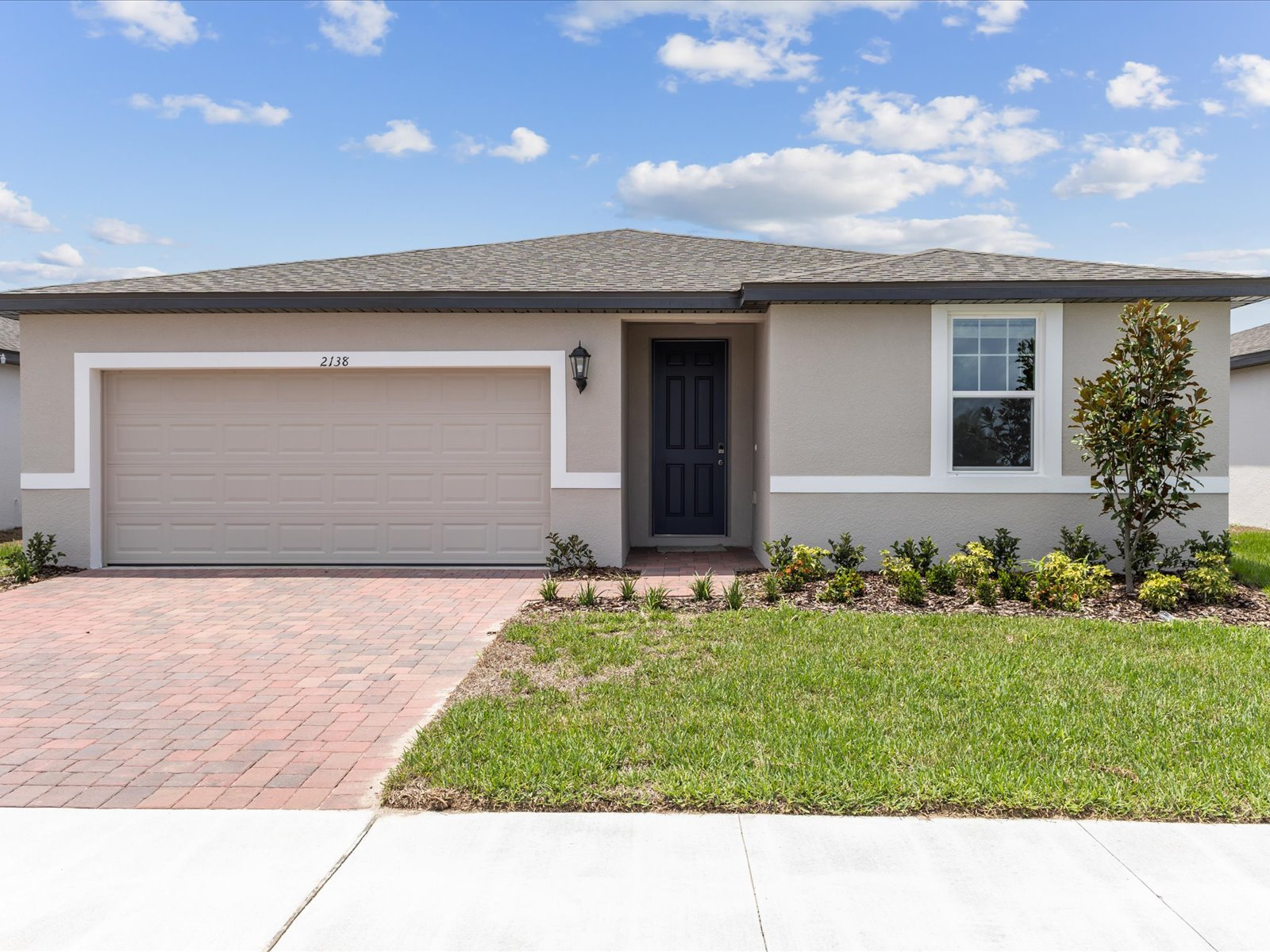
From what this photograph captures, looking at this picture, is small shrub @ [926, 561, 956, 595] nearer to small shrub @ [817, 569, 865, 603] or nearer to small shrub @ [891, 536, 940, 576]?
small shrub @ [891, 536, 940, 576]

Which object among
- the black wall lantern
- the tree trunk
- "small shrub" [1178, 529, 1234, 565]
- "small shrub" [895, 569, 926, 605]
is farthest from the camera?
the black wall lantern

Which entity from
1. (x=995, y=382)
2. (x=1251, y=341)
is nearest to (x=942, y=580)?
(x=995, y=382)

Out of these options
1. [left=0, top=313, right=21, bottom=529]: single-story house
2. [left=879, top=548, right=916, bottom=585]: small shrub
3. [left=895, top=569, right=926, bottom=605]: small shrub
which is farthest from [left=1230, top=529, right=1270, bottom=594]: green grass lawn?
[left=0, top=313, right=21, bottom=529]: single-story house

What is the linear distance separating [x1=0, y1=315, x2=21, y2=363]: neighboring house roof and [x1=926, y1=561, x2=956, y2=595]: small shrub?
14869mm

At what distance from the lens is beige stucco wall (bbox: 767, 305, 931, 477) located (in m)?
9.46

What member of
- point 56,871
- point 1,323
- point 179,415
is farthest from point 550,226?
point 56,871

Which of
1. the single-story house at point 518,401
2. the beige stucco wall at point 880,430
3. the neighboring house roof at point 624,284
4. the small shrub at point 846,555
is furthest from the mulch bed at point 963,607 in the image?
the neighboring house roof at point 624,284

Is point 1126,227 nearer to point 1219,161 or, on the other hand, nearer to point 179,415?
point 1219,161

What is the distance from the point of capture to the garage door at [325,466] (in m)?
10.4

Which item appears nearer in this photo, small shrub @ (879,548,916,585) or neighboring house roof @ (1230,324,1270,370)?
small shrub @ (879,548,916,585)

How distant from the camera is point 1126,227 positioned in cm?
1357

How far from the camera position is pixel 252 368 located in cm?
1028

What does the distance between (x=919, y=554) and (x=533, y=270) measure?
6014 millimetres

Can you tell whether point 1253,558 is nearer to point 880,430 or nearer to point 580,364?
point 880,430
